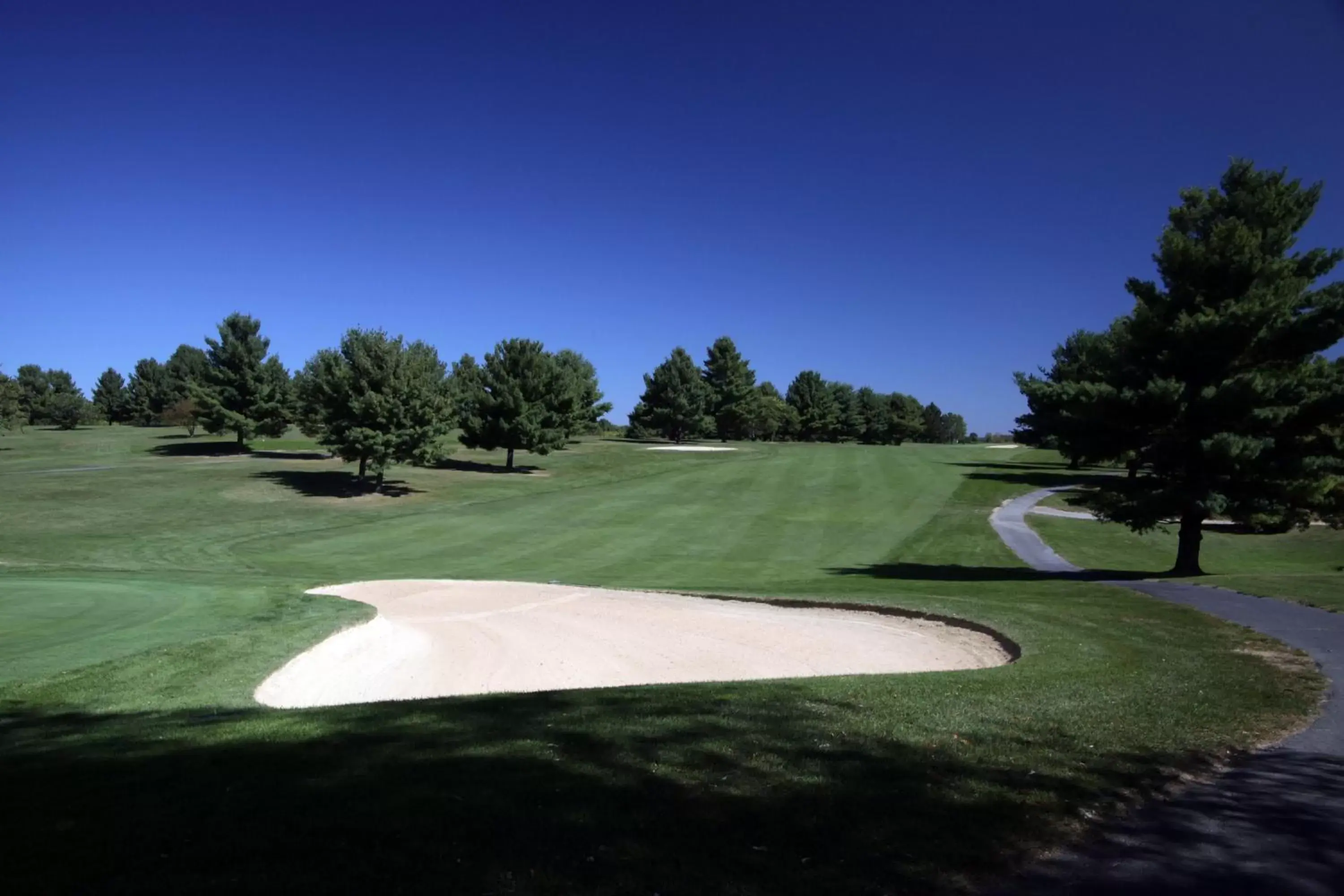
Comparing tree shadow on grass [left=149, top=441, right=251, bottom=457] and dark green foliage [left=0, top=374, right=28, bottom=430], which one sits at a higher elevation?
dark green foliage [left=0, top=374, right=28, bottom=430]

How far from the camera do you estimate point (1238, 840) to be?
4.83 metres

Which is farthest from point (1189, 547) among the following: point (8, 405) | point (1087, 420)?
point (8, 405)

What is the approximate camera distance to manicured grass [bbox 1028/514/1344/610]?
62.1ft

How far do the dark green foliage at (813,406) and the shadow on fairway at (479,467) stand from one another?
6852cm

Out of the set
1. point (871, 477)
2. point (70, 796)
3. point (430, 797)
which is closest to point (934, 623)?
point (430, 797)

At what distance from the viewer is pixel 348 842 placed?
14.1 feet

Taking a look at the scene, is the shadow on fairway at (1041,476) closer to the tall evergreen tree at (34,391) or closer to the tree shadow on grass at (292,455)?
the tree shadow on grass at (292,455)

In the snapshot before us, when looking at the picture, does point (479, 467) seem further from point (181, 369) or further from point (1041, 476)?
point (181, 369)

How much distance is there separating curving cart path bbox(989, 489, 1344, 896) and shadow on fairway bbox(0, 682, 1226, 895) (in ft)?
0.67

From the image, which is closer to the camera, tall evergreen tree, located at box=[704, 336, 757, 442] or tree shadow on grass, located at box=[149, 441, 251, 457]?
tree shadow on grass, located at box=[149, 441, 251, 457]

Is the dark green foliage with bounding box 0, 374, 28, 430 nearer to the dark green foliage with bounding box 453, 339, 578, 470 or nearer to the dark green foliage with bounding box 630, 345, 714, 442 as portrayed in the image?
the dark green foliage with bounding box 453, 339, 578, 470

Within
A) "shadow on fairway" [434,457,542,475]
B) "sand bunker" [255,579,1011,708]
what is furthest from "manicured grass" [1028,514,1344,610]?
"shadow on fairway" [434,457,542,475]

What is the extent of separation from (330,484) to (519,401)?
12.8 m

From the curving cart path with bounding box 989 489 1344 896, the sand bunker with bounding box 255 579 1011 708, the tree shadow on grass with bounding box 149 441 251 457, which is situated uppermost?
the tree shadow on grass with bounding box 149 441 251 457
